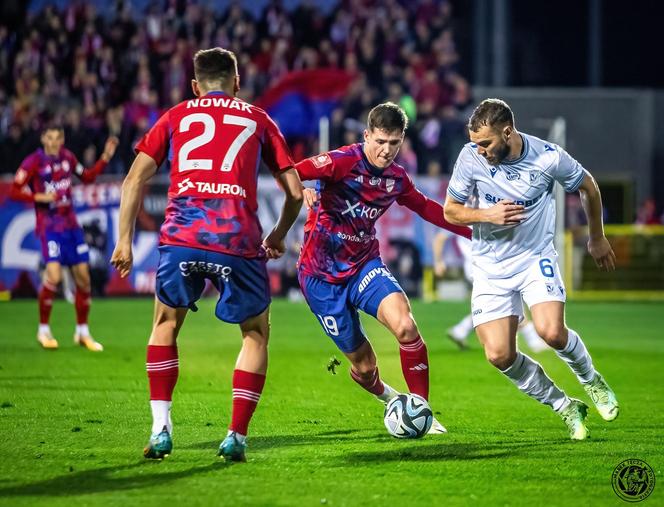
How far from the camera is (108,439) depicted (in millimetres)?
7477

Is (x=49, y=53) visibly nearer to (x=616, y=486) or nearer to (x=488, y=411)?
(x=488, y=411)

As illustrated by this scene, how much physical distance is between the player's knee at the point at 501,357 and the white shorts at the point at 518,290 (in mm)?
256

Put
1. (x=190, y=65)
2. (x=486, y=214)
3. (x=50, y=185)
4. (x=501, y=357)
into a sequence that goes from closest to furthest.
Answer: (x=486, y=214) → (x=501, y=357) → (x=50, y=185) → (x=190, y=65)

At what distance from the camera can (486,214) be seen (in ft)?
24.3

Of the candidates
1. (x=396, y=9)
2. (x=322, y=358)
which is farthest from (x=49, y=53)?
(x=322, y=358)

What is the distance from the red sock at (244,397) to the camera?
6.62 meters

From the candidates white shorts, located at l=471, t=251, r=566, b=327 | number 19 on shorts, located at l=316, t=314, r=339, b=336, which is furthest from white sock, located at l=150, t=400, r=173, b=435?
white shorts, located at l=471, t=251, r=566, b=327

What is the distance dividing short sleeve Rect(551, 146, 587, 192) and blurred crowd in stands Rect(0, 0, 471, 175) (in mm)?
15734

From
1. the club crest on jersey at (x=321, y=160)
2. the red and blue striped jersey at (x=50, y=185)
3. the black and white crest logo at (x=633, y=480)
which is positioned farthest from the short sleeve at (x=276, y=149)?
the red and blue striped jersey at (x=50, y=185)

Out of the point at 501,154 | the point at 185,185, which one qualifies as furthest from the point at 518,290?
the point at 185,185

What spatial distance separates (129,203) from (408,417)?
7.58ft

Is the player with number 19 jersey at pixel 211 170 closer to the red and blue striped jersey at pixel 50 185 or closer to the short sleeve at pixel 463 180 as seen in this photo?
the short sleeve at pixel 463 180

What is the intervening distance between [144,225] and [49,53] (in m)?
4.99

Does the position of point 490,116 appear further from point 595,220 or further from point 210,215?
point 210,215
